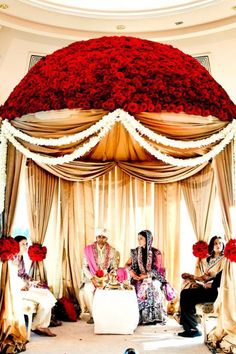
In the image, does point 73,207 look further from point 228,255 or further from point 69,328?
point 228,255

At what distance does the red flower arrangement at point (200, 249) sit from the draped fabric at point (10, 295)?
3.13 m

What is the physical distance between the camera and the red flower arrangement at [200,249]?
24.3 feet

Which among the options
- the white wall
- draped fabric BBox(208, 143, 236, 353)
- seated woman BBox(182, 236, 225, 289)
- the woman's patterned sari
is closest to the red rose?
the woman's patterned sari

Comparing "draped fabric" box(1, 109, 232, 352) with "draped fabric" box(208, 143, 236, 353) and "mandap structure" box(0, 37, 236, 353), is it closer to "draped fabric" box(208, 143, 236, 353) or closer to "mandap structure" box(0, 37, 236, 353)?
"mandap structure" box(0, 37, 236, 353)

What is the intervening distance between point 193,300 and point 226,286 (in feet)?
2.80

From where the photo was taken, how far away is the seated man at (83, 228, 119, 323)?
7.46 metres

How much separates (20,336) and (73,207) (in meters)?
3.17

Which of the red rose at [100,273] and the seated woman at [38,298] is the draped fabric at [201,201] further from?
the seated woman at [38,298]

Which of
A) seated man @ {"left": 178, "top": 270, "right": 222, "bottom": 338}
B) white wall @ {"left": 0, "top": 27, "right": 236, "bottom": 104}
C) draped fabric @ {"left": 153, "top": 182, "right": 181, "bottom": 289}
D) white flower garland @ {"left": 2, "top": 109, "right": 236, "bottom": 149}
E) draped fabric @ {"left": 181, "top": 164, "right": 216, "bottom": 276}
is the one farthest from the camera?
draped fabric @ {"left": 153, "top": 182, "right": 181, "bottom": 289}

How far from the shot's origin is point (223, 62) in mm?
7754

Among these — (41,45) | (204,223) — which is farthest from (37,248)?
(41,45)

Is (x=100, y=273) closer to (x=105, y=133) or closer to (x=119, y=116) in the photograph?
(x=105, y=133)

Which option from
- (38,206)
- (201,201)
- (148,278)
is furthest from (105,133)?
(201,201)

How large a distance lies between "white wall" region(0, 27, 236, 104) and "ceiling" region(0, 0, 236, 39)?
0.59 ft
